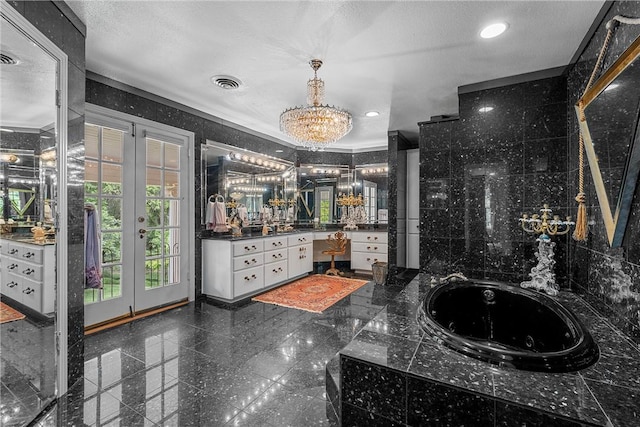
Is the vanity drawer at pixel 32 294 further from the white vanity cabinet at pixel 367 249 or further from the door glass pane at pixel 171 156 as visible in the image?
the white vanity cabinet at pixel 367 249

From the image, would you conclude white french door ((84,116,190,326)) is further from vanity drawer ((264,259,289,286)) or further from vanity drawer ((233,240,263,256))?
vanity drawer ((264,259,289,286))

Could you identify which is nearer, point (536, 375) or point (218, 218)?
point (536, 375)

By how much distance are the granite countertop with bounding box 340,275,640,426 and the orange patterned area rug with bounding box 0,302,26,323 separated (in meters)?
1.81

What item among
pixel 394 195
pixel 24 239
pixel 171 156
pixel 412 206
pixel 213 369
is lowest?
pixel 213 369

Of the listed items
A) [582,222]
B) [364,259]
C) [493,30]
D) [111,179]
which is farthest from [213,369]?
[364,259]

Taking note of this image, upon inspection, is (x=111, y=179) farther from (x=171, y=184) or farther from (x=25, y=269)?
(x=25, y=269)

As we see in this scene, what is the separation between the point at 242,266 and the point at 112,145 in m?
1.88

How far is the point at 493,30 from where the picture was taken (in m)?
2.01

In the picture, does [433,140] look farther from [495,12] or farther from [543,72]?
[495,12]

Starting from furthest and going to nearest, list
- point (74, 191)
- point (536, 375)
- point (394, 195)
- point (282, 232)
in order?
point (394, 195), point (282, 232), point (74, 191), point (536, 375)

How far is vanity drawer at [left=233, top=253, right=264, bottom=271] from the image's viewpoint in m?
3.55

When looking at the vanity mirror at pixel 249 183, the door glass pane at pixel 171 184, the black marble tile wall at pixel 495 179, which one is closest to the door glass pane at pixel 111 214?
the door glass pane at pixel 171 184

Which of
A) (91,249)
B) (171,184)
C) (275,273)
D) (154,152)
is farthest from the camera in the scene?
(275,273)

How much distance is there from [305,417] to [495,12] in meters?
2.67
